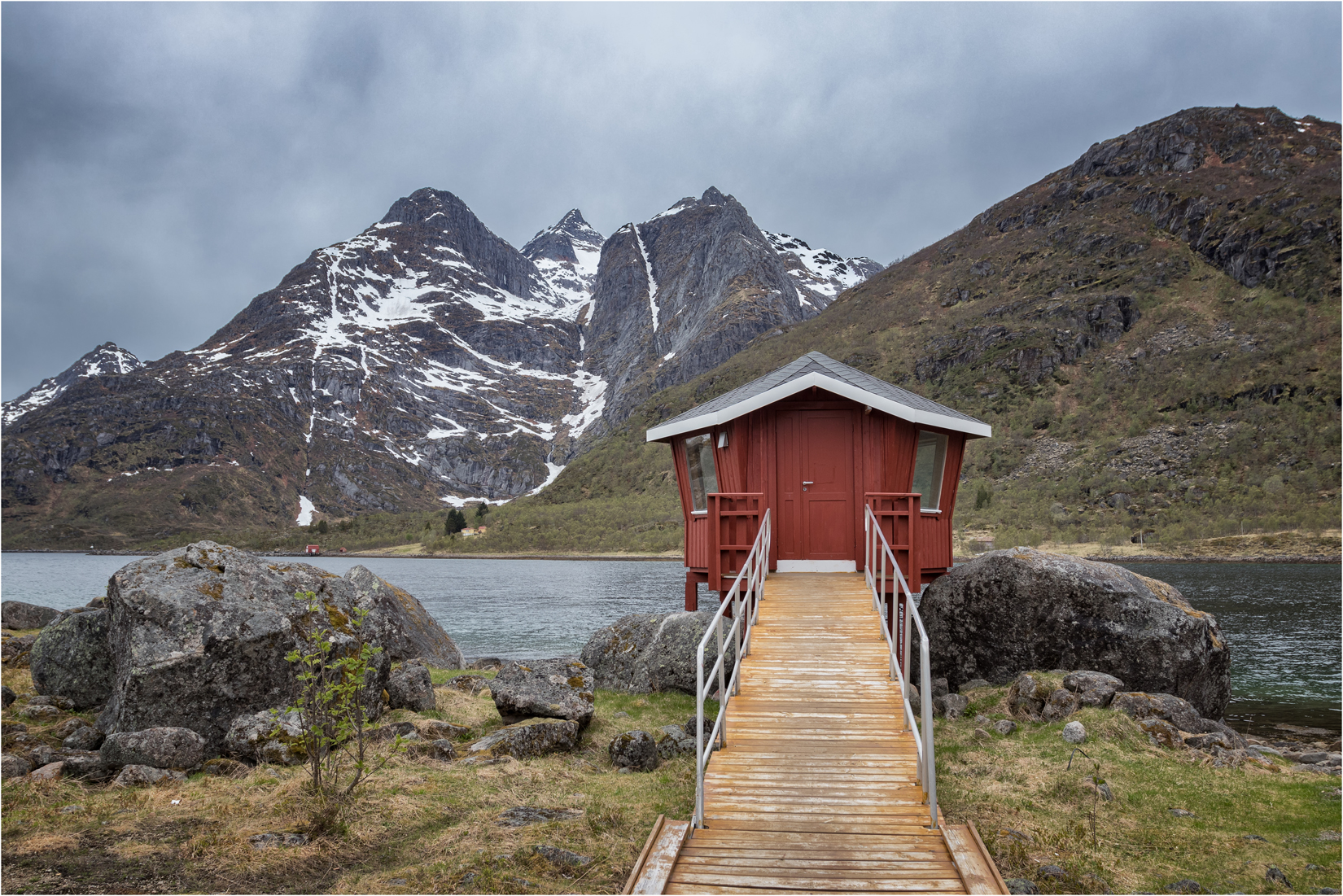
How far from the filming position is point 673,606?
4094 cm

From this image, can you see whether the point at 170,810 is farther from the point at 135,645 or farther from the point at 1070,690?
the point at 1070,690

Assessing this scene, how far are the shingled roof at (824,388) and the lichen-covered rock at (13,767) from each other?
10.6 meters

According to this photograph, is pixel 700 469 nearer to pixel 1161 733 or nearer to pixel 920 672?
pixel 920 672

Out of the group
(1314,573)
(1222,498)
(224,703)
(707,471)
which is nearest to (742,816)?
(224,703)

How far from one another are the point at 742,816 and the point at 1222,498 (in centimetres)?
7353

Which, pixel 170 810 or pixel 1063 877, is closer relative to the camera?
pixel 1063 877

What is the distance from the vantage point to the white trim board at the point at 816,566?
14.2 m

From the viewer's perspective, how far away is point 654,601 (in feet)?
145

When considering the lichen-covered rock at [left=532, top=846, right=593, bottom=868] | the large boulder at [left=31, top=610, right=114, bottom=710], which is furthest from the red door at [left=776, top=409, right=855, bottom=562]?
the large boulder at [left=31, top=610, right=114, bottom=710]

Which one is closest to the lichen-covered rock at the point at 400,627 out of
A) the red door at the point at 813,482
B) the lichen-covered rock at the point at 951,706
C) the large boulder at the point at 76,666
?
the large boulder at the point at 76,666

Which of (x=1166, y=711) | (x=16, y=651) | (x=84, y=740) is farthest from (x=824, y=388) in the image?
(x=16, y=651)

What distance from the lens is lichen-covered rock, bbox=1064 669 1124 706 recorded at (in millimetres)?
11891

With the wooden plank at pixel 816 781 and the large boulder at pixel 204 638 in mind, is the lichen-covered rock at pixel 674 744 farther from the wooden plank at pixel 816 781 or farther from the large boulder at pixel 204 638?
the large boulder at pixel 204 638

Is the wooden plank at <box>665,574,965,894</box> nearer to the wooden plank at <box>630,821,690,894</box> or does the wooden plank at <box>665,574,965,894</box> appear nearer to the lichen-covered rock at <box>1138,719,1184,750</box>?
the wooden plank at <box>630,821,690,894</box>
